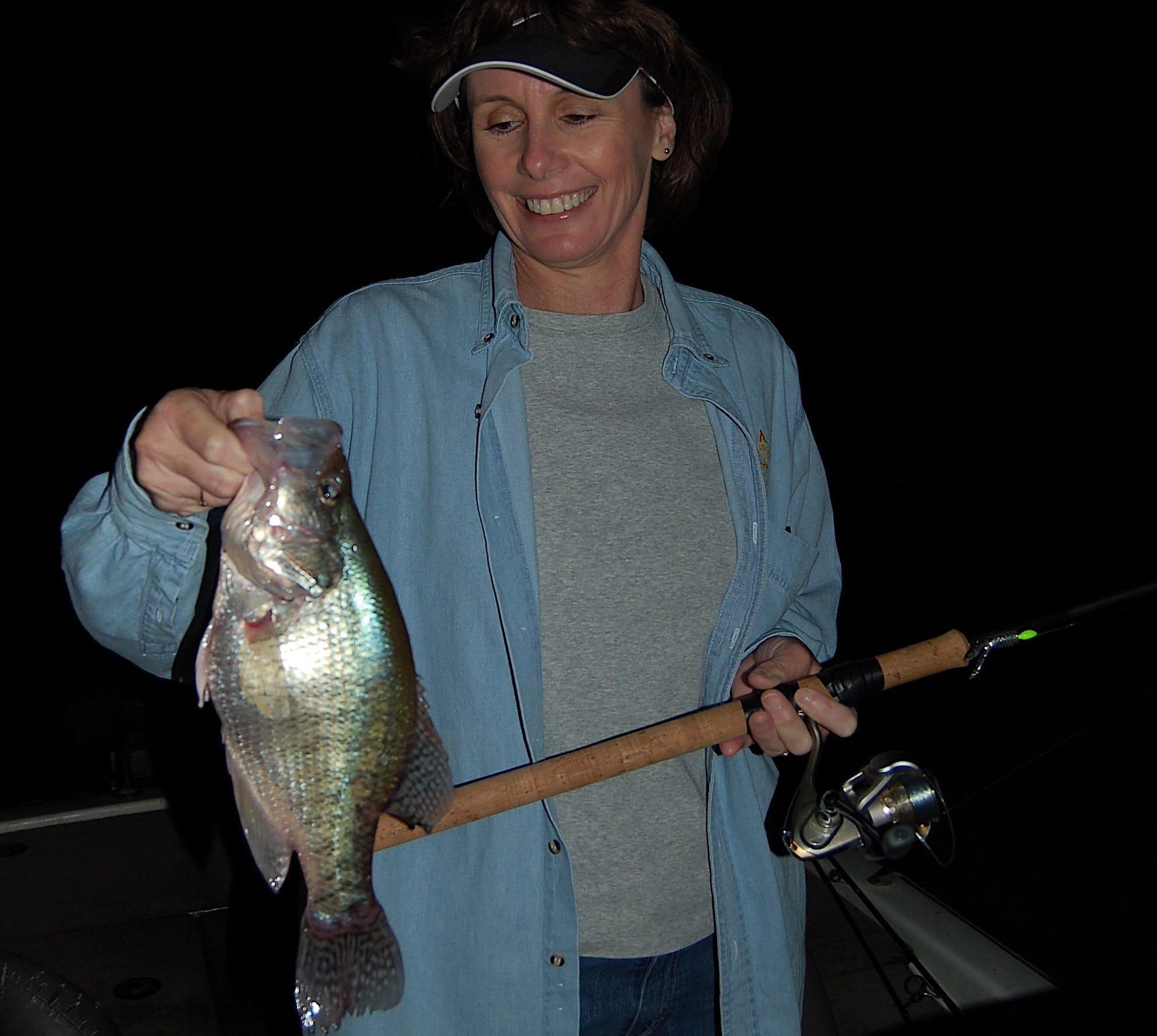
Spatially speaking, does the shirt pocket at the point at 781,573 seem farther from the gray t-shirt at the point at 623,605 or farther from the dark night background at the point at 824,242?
the dark night background at the point at 824,242

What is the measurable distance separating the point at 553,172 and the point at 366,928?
1.55 metres

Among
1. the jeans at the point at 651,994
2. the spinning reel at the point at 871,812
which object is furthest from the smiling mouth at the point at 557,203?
the jeans at the point at 651,994

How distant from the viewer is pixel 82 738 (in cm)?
459

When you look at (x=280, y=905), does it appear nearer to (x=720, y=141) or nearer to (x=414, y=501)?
(x=414, y=501)

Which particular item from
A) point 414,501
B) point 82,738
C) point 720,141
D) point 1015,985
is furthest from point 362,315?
point 82,738

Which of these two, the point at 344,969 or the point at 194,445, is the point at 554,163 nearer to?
the point at 194,445

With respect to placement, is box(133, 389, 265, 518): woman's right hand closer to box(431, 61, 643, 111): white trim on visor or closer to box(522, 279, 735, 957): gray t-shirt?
box(522, 279, 735, 957): gray t-shirt

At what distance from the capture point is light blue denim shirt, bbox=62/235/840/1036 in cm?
172

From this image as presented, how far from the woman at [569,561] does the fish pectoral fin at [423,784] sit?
27 centimetres

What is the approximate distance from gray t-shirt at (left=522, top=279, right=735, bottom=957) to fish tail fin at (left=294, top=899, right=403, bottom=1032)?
0.49 m

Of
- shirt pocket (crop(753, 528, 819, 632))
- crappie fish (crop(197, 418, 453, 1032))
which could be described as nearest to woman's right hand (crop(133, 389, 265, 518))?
crappie fish (crop(197, 418, 453, 1032))

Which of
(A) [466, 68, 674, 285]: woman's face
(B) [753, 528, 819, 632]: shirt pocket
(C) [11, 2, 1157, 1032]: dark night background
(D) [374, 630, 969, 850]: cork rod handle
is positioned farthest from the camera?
(C) [11, 2, 1157, 1032]: dark night background

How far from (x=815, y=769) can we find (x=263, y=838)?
1.20 meters

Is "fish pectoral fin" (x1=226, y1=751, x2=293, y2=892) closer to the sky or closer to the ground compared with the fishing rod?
closer to the sky
